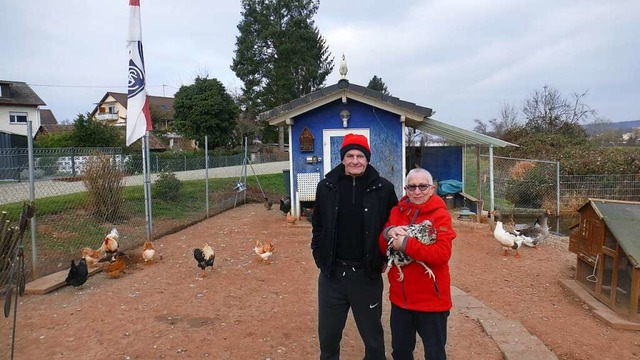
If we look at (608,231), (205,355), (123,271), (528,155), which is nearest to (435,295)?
(205,355)

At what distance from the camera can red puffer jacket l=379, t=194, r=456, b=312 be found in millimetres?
2391

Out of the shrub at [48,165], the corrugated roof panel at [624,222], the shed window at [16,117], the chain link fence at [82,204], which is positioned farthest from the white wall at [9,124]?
the corrugated roof panel at [624,222]

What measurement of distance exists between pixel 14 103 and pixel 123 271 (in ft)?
111

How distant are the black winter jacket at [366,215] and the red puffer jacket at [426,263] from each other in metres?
0.07

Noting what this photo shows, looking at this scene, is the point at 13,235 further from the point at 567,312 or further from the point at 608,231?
the point at 608,231

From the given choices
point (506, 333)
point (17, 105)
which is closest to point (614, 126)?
point (506, 333)

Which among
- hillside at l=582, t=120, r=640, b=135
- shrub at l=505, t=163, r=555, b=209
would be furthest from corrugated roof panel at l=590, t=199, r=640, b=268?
hillside at l=582, t=120, r=640, b=135

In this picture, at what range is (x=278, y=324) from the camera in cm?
392

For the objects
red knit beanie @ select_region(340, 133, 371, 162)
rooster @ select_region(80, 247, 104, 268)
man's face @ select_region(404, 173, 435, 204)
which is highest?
red knit beanie @ select_region(340, 133, 371, 162)

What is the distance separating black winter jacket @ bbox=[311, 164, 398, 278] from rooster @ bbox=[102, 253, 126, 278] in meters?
3.93

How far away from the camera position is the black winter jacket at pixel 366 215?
258 cm

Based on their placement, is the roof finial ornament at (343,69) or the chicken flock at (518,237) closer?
the chicken flock at (518,237)

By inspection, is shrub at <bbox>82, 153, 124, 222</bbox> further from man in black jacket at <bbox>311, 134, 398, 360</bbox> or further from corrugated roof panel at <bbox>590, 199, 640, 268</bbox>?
corrugated roof panel at <bbox>590, 199, 640, 268</bbox>

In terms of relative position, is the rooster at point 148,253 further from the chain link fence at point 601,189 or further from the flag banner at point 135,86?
the chain link fence at point 601,189
